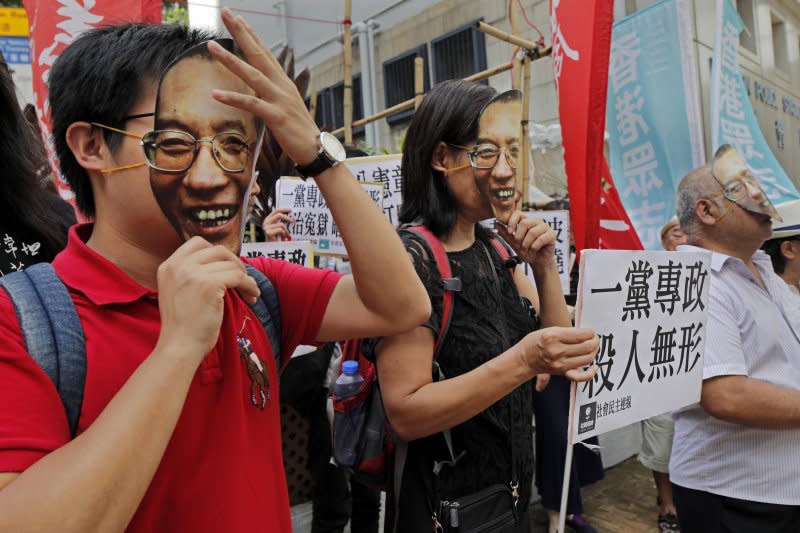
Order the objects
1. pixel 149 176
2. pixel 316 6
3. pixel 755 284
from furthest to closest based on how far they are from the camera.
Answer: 1. pixel 316 6
2. pixel 755 284
3. pixel 149 176

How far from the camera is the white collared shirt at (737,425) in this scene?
1941 mm

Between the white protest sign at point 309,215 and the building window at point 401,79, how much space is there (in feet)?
25.0

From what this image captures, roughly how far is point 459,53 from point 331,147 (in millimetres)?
9727

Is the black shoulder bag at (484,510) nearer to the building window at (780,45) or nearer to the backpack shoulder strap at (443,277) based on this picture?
the backpack shoulder strap at (443,277)

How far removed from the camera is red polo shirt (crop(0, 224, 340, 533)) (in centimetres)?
76

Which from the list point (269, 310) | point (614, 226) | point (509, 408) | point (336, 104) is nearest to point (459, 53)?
point (336, 104)

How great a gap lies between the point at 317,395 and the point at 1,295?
7.03 feet

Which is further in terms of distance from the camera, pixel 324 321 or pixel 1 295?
pixel 324 321

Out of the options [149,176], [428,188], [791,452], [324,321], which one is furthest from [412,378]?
[791,452]

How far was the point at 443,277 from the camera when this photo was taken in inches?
61.9

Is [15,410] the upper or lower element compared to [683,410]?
upper

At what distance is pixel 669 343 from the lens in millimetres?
1831

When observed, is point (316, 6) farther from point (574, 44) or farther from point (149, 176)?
point (149, 176)

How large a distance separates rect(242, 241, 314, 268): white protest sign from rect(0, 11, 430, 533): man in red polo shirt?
1672 mm
